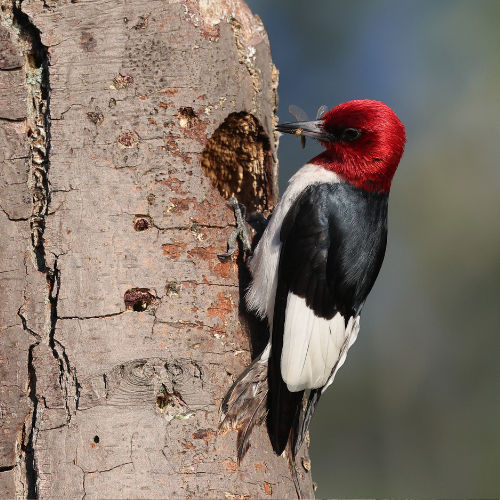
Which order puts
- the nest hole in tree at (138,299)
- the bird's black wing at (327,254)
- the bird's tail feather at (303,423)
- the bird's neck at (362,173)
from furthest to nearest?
the bird's neck at (362,173)
the bird's black wing at (327,254)
the bird's tail feather at (303,423)
the nest hole in tree at (138,299)

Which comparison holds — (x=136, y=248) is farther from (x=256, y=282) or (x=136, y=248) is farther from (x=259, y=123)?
(x=259, y=123)

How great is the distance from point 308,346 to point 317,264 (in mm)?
308

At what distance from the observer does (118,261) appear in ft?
7.53

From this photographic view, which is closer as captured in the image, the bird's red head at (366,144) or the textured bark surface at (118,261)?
the textured bark surface at (118,261)

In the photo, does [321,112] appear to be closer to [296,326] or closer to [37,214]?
[296,326]

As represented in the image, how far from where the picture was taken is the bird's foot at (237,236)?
8.30ft

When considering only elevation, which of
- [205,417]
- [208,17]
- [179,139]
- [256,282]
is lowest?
[205,417]

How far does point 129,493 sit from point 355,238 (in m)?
1.27

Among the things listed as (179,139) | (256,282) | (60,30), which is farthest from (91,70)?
(256,282)

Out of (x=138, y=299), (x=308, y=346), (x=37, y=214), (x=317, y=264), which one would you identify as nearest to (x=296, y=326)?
(x=308, y=346)

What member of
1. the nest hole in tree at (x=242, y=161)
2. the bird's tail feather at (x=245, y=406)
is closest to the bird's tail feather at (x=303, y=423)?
the bird's tail feather at (x=245, y=406)

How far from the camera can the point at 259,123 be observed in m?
2.79

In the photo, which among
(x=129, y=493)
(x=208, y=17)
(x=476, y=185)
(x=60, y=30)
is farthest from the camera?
(x=476, y=185)

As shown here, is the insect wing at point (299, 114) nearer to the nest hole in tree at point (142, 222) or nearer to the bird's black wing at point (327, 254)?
the bird's black wing at point (327, 254)
